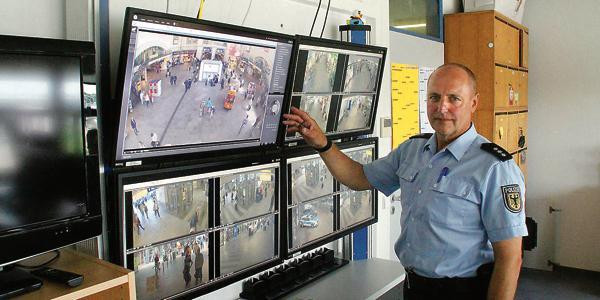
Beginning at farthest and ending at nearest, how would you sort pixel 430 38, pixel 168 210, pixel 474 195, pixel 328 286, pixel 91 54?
pixel 430 38 → pixel 328 286 → pixel 474 195 → pixel 168 210 → pixel 91 54

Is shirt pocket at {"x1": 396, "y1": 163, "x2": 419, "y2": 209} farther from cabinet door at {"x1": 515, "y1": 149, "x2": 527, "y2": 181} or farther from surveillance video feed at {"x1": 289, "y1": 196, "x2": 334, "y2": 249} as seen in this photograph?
cabinet door at {"x1": 515, "y1": 149, "x2": 527, "y2": 181}

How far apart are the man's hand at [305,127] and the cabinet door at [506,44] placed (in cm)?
238

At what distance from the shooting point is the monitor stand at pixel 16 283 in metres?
1.11

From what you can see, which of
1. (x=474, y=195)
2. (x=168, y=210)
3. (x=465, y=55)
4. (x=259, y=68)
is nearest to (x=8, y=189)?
(x=168, y=210)

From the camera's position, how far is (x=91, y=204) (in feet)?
4.39

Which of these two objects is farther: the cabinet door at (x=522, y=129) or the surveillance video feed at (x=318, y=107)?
the cabinet door at (x=522, y=129)

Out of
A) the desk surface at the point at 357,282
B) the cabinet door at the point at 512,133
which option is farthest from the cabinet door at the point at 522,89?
the desk surface at the point at 357,282

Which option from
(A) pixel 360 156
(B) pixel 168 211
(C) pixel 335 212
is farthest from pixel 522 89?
(B) pixel 168 211

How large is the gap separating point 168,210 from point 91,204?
0.33m

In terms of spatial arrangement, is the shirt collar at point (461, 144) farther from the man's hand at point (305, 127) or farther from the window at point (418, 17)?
the window at point (418, 17)

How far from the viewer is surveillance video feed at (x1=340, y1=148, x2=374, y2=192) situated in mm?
2482

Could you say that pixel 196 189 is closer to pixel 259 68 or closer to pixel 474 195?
pixel 259 68

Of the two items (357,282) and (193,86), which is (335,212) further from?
(193,86)

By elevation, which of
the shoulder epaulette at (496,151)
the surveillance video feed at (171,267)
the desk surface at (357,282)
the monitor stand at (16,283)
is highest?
the shoulder epaulette at (496,151)
